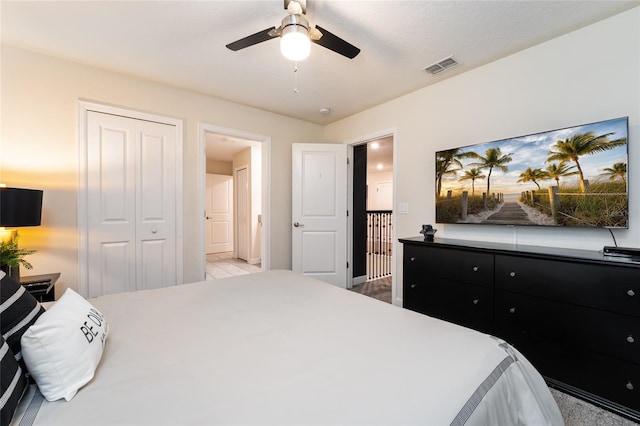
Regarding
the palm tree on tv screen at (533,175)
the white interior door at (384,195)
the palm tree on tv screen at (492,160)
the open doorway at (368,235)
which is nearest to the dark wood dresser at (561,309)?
the palm tree on tv screen at (533,175)

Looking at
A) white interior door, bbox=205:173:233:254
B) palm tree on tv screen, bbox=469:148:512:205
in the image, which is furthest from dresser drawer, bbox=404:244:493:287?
white interior door, bbox=205:173:233:254

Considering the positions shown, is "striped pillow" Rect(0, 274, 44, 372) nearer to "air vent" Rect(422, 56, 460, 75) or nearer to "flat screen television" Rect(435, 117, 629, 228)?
"flat screen television" Rect(435, 117, 629, 228)

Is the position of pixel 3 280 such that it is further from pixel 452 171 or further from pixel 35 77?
pixel 452 171

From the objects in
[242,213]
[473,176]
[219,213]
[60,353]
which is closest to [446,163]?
[473,176]

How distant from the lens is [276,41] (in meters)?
2.21

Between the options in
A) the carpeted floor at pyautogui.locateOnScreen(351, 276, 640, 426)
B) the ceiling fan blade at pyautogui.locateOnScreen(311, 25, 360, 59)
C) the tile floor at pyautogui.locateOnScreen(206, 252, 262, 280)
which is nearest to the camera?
the carpeted floor at pyautogui.locateOnScreen(351, 276, 640, 426)

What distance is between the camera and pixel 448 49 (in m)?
2.32

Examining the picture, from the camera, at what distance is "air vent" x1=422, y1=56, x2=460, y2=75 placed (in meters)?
2.48

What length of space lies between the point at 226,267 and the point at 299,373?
16.2 feet

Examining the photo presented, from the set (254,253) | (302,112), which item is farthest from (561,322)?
(254,253)

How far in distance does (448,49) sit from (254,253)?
16.2ft

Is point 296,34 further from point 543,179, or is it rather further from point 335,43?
point 543,179

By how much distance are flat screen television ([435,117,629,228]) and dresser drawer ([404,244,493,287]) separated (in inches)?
19.1

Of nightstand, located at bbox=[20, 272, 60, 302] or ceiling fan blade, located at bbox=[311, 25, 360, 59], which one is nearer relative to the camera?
ceiling fan blade, located at bbox=[311, 25, 360, 59]
